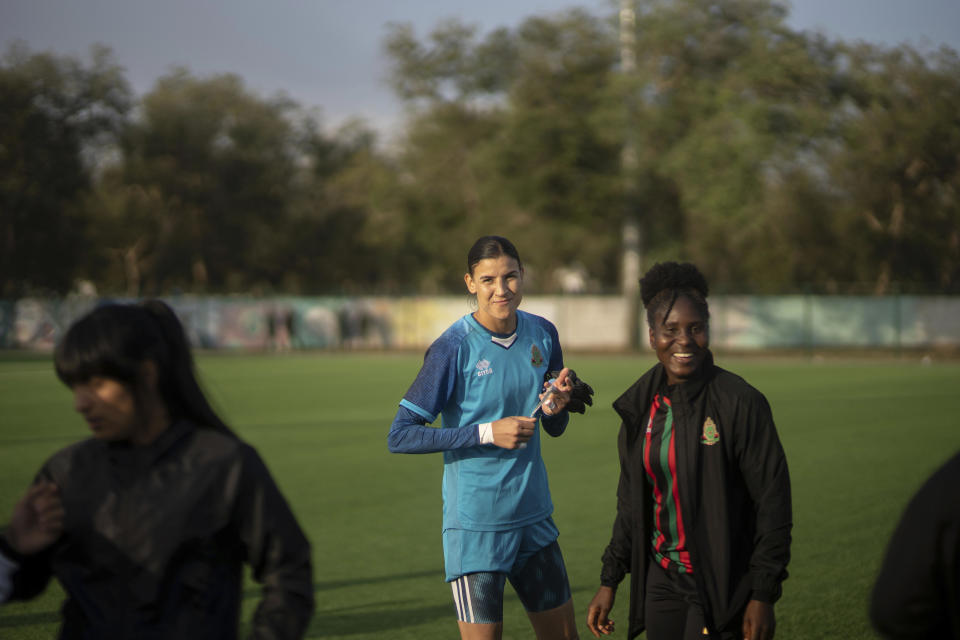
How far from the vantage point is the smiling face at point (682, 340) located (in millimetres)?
3691

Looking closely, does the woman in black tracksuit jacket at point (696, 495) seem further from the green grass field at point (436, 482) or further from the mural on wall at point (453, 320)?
the mural on wall at point (453, 320)

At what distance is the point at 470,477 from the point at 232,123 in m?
63.9

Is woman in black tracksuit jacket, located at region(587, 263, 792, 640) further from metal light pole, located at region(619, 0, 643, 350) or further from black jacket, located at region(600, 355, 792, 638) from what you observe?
metal light pole, located at region(619, 0, 643, 350)

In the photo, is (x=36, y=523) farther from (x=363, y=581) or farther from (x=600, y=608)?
(x=363, y=581)

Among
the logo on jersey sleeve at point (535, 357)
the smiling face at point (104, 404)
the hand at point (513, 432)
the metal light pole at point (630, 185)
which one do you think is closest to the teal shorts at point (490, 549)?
the hand at point (513, 432)

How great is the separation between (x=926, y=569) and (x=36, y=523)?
1737 mm

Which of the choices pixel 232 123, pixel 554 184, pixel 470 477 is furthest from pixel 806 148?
pixel 470 477

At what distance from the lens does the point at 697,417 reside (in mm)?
3594

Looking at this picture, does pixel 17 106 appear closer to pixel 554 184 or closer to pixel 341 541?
pixel 554 184

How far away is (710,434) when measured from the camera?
3566 mm

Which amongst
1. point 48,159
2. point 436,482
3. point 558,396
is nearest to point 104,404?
point 558,396

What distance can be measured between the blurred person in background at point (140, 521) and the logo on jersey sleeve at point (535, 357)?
214cm

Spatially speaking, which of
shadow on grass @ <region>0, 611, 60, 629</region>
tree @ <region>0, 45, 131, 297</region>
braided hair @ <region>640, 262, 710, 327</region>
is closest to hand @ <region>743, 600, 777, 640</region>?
braided hair @ <region>640, 262, 710, 327</region>

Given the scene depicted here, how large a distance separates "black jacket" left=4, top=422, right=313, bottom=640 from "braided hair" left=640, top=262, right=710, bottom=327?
1.86m
